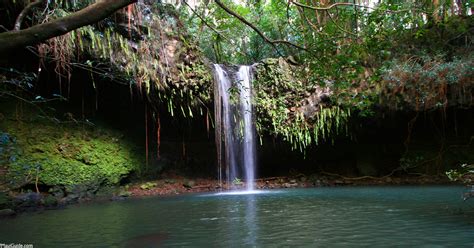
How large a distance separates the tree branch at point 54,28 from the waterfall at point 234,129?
882 centimetres

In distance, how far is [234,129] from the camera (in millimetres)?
12469

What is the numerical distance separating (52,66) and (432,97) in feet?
36.5

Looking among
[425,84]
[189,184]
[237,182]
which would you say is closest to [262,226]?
[189,184]

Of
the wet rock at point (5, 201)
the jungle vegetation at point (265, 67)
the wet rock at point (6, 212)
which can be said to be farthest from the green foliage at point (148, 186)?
the wet rock at point (6, 212)

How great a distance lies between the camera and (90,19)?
2.78m

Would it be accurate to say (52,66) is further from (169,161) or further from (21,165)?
(169,161)

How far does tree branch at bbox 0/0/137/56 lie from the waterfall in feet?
28.9

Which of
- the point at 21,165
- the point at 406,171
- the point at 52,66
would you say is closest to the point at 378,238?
the point at 21,165

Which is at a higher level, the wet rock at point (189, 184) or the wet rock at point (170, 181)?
the wet rock at point (170, 181)

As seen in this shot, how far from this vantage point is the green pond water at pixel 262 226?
3.92 meters

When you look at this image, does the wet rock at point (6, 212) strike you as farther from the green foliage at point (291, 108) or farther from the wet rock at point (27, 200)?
the green foliage at point (291, 108)

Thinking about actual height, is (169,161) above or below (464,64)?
below

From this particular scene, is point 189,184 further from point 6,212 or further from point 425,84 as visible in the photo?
point 425,84

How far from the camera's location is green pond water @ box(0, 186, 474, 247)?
3.92 metres
